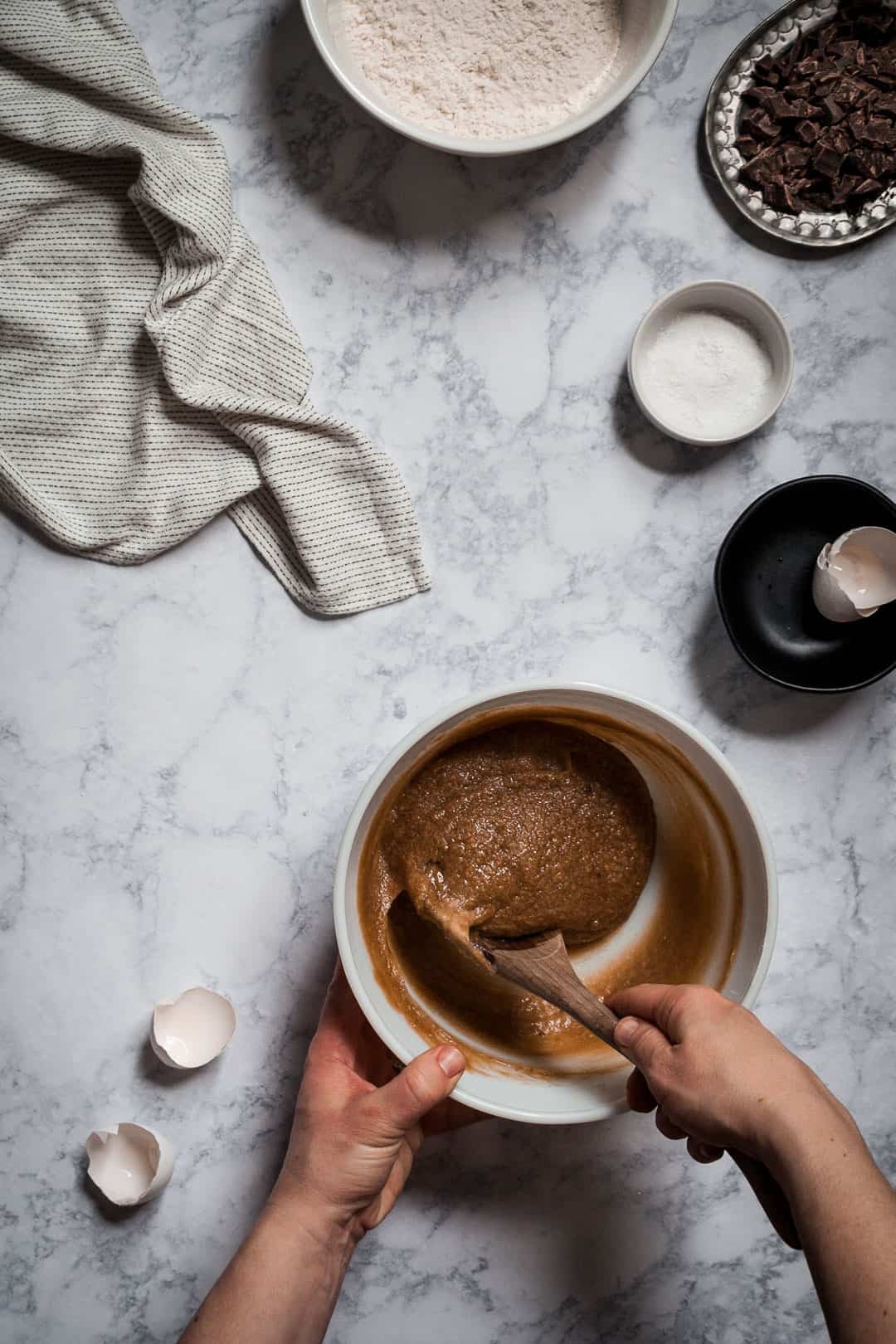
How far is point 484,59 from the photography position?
4.40 feet

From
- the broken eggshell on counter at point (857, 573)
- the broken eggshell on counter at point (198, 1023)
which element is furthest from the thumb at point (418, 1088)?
the broken eggshell on counter at point (857, 573)

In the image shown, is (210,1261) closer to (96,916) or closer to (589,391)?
(96,916)

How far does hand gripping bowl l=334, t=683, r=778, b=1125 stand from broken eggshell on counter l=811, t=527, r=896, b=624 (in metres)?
0.30

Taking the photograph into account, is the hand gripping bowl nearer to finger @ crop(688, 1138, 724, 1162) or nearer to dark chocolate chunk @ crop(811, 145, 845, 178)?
finger @ crop(688, 1138, 724, 1162)

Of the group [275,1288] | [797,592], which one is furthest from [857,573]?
[275,1288]

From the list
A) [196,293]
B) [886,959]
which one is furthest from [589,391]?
[886,959]

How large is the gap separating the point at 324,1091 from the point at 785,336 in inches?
43.6

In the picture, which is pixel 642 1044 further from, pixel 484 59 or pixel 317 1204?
pixel 484 59

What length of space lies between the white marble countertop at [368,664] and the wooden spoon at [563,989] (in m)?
0.31

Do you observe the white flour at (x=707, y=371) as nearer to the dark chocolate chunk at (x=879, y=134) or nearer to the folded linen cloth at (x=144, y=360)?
the dark chocolate chunk at (x=879, y=134)

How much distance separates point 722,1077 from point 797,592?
0.67 m

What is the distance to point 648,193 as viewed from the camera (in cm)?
142

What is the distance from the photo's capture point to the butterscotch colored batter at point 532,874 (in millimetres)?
1241

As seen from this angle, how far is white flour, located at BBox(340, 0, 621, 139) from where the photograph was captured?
133 centimetres
